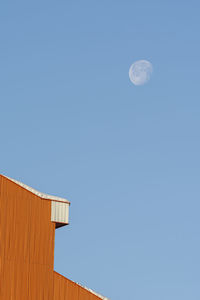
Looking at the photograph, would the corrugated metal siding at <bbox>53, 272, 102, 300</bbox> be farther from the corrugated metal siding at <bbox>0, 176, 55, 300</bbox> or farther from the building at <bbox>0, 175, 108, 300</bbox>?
the corrugated metal siding at <bbox>0, 176, 55, 300</bbox>

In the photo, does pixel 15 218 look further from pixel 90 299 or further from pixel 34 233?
pixel 90 299

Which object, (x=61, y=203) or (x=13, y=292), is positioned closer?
(x=13, y=292)

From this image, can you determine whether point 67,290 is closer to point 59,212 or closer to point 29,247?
point 29,247

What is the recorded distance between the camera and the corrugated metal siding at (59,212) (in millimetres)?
49188

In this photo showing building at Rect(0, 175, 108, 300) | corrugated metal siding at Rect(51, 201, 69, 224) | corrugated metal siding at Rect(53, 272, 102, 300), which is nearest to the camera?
building at Rect(0, 175, 108, 300)

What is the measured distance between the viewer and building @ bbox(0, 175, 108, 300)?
4616 cm

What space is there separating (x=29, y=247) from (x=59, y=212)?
3.85 m

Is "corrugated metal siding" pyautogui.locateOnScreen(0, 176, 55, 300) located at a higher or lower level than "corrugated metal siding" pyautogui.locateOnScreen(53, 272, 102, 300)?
higher

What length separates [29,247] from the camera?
47.5 m

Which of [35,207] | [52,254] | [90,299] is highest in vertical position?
[35,207]

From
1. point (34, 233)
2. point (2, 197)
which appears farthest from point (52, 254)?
point (2, 197)

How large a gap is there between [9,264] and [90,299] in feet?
23.7

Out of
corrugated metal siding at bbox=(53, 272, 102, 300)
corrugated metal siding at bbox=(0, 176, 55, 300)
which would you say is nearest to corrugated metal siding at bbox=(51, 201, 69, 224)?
corrugated metal siding at bbox=(0, 176, 55, 300)

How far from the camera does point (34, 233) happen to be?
157ft
